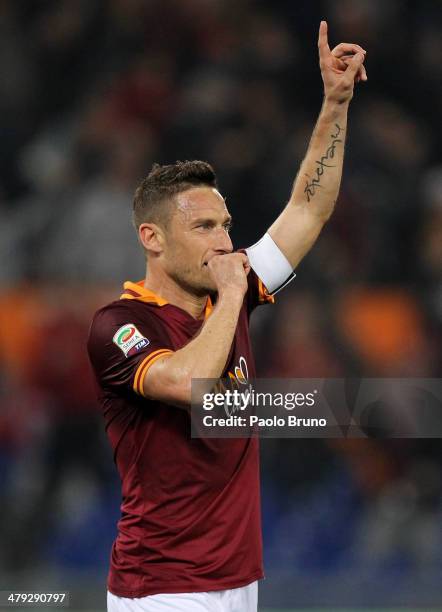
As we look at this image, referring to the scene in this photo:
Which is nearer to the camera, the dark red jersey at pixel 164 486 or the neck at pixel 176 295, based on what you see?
the dark red jersey at pixel 164 486

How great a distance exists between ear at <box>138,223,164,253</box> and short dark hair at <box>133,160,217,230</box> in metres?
0.02

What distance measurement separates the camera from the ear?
260cm

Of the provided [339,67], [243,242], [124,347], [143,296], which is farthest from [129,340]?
[243,242]

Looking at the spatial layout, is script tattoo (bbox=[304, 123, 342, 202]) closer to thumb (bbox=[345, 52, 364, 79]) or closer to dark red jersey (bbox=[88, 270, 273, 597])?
thumb (bbox=[345, 52, 364, 79])

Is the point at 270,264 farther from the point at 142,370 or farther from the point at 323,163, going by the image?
the point at 142,370

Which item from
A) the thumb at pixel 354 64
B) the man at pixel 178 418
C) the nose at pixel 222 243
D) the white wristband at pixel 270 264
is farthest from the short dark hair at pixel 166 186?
the thumb at pixel 354 64

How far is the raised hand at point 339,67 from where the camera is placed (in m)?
2.68

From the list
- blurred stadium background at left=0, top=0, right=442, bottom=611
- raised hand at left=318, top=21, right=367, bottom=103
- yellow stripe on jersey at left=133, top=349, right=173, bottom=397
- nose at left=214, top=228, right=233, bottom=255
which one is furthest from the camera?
blurred stadium background at left=0, top=0, right=442, bottom=611

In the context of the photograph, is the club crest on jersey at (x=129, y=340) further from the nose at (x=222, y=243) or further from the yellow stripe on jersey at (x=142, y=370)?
the nose at (x=222, y=243)

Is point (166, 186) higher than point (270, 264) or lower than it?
higher

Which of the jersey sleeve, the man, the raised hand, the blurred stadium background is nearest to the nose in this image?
the man

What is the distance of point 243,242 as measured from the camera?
527cm

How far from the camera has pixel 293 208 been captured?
2.81 metres

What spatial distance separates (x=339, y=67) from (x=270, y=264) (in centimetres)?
67
